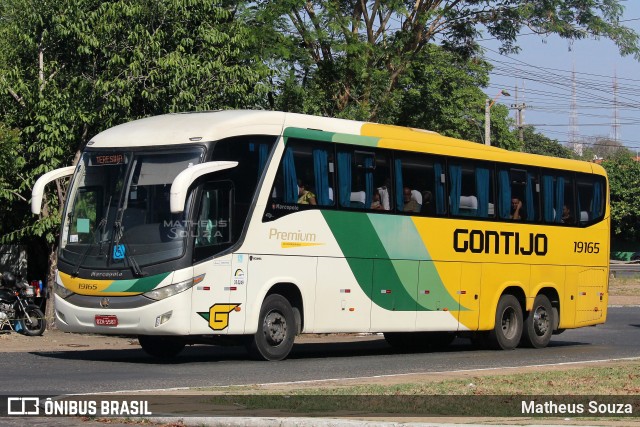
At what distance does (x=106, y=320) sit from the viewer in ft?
58.3

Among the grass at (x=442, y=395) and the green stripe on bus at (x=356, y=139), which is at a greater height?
the green stripe on bus at (x=356, y=139)

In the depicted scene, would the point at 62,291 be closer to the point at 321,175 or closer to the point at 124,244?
the point at 124,244

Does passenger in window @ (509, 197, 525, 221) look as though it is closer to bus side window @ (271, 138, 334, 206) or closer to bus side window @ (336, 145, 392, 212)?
bus side window @ (336, 145, 392, 212)

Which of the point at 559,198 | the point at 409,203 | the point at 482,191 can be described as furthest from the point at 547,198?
the point at 409,203

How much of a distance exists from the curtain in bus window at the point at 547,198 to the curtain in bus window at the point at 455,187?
109 inches

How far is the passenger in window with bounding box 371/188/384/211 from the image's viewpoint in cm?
2086

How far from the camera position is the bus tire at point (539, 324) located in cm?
2466

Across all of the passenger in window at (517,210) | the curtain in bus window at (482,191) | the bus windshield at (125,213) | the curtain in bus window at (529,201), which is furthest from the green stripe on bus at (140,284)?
the curtain in bus window at (529,201)

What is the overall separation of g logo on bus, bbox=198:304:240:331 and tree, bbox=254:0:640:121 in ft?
35.3

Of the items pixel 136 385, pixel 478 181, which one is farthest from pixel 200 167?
pixel 478 181

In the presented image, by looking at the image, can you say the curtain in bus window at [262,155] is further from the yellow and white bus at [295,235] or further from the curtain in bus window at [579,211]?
the curtain in bus window at [579,211]

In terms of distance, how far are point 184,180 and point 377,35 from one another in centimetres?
1493

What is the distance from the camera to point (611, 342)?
89.2ft

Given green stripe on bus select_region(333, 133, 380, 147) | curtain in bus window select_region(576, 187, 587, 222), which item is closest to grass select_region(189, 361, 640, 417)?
green stripe on bus select_region(333, 133, 380, 147)
